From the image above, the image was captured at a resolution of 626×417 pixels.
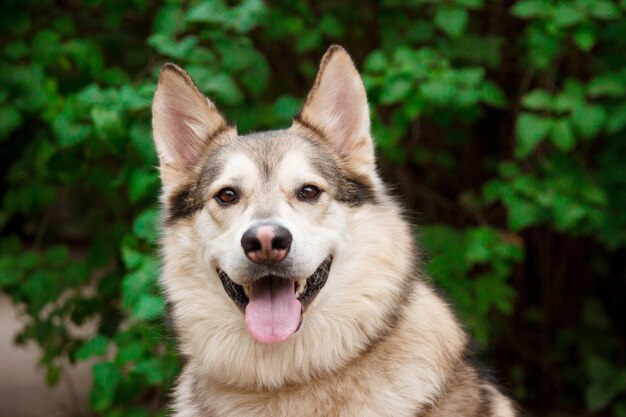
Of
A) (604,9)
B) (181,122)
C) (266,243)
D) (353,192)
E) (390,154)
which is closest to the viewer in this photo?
(266,243)

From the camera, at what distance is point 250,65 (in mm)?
4605

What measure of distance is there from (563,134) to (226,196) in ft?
6.87

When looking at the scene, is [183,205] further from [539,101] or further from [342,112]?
[539,101]

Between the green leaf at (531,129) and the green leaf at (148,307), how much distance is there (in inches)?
85.5

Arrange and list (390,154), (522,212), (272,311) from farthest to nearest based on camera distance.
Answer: (390,154), (522,212), (272,311)

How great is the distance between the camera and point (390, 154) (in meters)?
5.27

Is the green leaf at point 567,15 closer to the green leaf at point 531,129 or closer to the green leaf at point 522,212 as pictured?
the green leaf at point 531,129

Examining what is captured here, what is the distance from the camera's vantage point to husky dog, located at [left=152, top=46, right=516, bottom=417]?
9.68 ft

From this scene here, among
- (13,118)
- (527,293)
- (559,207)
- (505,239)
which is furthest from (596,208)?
(13,118)

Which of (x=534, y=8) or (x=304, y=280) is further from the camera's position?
(x=534, y=8)

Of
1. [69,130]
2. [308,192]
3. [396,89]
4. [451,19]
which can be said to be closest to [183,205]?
[308,192]

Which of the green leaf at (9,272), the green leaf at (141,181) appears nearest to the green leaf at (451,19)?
the green leaf at (141,181)

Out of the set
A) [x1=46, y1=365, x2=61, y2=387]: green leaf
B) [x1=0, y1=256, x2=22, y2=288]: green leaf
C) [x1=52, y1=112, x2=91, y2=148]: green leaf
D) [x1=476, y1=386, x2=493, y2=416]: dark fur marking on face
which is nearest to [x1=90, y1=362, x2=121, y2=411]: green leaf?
[x1=0, y1=256, x2=22, y2=288]: green leaf

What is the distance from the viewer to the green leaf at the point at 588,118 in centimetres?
434
